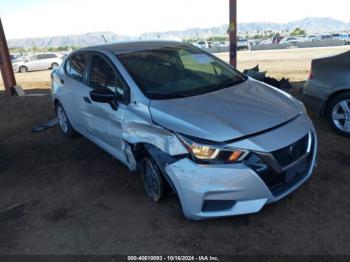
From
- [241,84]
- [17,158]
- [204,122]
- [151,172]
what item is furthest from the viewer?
[17,158]

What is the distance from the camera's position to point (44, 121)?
7.80 metres

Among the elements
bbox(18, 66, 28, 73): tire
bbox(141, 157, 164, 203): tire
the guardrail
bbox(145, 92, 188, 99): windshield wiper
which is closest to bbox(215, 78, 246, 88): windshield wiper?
bbox(145, 92, 188, 99): windshield wiper

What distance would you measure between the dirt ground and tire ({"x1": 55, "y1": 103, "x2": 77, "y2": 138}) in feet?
3.15

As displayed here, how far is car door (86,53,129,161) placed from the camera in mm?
4031

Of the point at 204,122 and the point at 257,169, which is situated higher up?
the point at 204,122

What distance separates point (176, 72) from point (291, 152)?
68.8 inches

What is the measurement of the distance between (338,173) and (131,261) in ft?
8.71

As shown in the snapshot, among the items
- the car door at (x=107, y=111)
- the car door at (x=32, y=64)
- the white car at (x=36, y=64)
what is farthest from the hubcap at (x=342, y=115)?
the car door at (x=32, y=64)

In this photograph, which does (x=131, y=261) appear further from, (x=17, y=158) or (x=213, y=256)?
(x=17, y=158)

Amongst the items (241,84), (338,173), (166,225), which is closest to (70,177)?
(166,225)

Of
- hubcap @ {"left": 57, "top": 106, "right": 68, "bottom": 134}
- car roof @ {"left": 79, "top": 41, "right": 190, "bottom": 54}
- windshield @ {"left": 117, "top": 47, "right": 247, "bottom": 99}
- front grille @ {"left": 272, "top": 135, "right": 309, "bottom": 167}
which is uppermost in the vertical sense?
car roof @ {"left": 79, "top": 41, "right": 190, "bottom": 54}

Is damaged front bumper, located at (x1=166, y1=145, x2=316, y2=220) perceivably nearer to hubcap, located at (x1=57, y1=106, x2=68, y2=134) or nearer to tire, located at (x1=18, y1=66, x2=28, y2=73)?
hubcap, located at (x1=57, y1=106, x2=68, y2=134)

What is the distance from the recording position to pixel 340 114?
5359 mm

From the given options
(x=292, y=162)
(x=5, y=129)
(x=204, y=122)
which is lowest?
(x=5, y=129)
